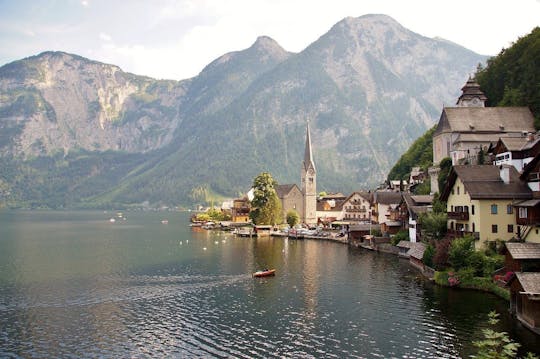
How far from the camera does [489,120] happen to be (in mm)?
102562

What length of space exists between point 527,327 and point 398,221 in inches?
2571

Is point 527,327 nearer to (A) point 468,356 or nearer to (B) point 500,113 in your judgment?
(A) point 468,356

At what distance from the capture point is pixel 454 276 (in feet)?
202

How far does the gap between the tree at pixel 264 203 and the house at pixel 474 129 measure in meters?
58.8

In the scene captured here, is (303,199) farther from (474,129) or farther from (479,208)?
(479,208)

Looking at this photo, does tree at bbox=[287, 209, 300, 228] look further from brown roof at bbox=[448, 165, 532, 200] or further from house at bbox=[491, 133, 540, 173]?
brown roof at bbox=[448, 165, 532, 200]

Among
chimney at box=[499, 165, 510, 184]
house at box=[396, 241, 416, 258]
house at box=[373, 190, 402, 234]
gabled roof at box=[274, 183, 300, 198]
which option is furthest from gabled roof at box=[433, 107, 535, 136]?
gabled roof at box=[274, 183, 300, 198]

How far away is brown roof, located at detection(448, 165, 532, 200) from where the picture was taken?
62031 mm

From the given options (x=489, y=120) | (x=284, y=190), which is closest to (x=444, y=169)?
(x=489, y=120)

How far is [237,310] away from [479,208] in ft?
107

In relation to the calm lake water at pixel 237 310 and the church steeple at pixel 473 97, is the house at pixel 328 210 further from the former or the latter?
the calm lake water at pixel 237 310

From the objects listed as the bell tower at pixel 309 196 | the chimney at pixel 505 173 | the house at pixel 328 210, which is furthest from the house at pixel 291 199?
the chimney at pixel 505 173

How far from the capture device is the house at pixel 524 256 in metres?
51.9

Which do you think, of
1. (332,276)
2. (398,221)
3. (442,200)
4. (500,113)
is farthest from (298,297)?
(500,113)
